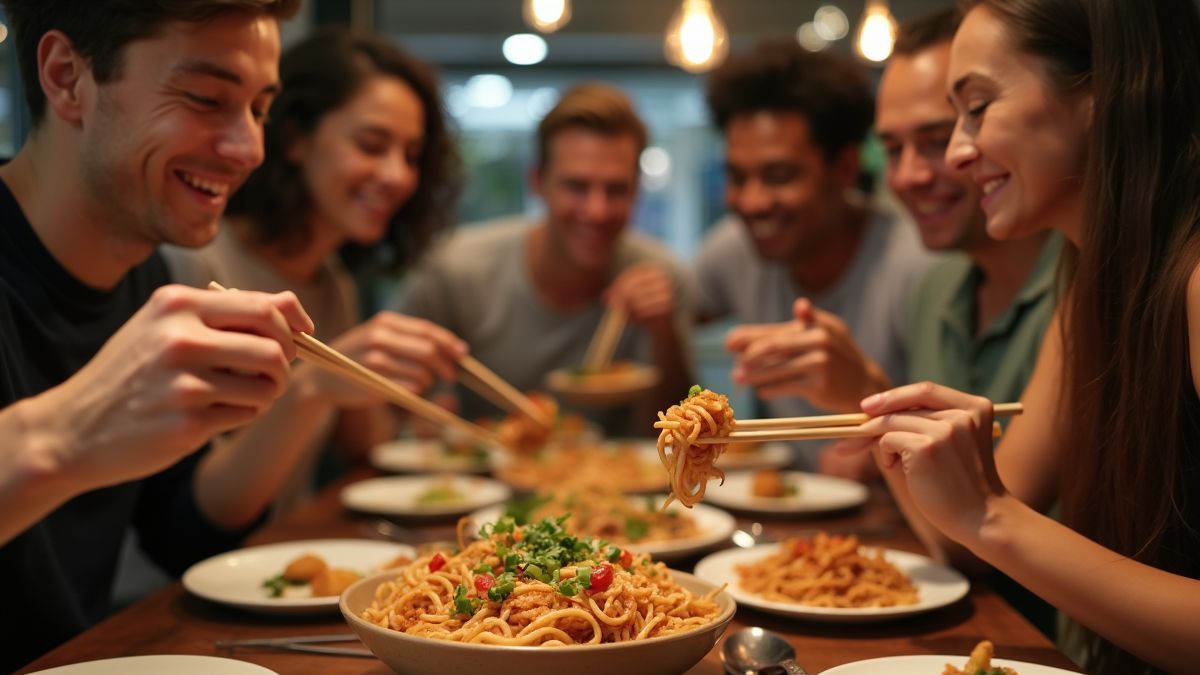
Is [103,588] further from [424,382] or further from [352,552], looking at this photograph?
[424,382]

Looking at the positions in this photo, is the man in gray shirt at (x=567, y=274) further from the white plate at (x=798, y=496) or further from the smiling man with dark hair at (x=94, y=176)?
the smiling man with dark hair at (x=94, y=176)

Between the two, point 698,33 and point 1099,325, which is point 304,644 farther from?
point 698,33

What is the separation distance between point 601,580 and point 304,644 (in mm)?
537

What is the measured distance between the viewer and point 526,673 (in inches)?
50.1

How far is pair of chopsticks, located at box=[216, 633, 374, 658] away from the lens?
64.3 inches

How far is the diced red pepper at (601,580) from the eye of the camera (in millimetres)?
1475

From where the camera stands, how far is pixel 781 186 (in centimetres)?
391

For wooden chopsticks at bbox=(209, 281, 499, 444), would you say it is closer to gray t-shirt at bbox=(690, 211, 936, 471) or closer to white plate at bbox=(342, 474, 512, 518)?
white plate at bbox=(342, 474, 512, 518)

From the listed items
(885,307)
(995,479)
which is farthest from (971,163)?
(885,307)

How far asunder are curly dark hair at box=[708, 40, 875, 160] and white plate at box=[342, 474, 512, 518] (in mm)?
1831

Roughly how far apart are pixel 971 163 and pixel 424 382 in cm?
142

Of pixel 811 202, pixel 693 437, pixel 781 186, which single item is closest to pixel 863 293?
pixel 811 202

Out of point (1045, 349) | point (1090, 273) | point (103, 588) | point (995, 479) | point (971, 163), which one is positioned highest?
point (971, 163)

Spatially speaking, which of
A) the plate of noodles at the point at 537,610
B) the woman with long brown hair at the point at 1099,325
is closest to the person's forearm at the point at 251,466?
the plate of noodles at the point at 537,610
